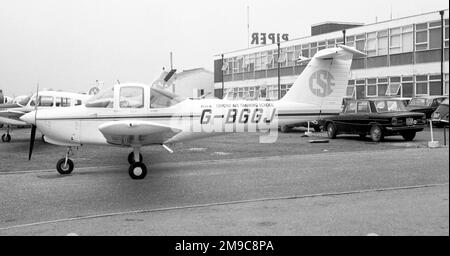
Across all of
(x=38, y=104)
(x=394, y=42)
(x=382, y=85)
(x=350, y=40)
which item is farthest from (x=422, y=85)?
(x=38, y=104)

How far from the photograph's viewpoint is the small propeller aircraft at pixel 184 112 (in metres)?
11.2

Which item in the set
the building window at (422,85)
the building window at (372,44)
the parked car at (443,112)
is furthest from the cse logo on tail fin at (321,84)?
the building window at (422,85)

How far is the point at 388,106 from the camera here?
63.9ft

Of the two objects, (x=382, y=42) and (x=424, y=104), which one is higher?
(x=382, y=42)

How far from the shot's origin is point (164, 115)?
11.4 metres

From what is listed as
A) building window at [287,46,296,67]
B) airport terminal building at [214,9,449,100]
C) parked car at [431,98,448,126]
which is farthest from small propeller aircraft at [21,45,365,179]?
building window at [287,46,296,67]

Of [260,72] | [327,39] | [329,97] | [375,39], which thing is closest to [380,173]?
[329,97]

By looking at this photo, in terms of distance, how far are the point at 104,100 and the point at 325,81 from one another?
500 centimetres

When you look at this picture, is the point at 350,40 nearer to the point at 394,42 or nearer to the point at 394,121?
the point at 394,42

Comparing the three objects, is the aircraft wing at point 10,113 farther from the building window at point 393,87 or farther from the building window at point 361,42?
the building window at point 393,87

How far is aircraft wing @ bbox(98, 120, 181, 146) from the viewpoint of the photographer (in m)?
10.1
